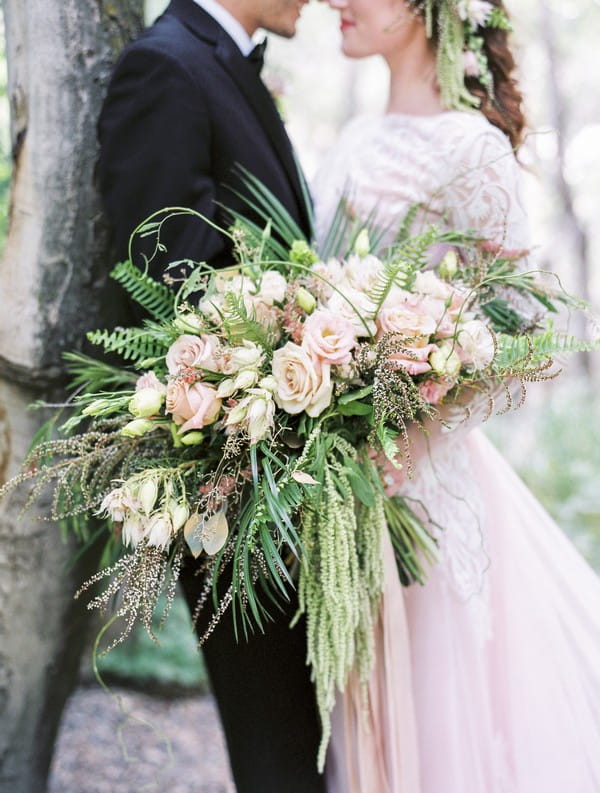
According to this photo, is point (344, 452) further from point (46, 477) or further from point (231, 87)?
point (231, 87)

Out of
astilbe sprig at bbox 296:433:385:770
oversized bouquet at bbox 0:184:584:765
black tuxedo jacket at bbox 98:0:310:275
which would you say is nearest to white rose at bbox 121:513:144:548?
oversized bouquet at bbox 0:184:584:765

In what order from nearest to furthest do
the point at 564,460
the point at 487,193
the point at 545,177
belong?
the point at 487,193 < the point at 564,460 < the point at 545,177

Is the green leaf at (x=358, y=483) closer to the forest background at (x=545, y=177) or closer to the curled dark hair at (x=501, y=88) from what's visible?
the forest background at (x=545, y=177)

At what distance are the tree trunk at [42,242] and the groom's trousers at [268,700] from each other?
0.68 meters

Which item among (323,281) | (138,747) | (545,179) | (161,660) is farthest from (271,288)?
(545,179)

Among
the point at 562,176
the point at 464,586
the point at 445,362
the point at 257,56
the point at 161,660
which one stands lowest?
Answer: the point at 464,586

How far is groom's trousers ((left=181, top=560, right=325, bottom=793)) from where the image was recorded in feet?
5.40

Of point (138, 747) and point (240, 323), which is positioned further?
point (138, 747)

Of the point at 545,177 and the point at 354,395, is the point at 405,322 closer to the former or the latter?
the point at 354,395

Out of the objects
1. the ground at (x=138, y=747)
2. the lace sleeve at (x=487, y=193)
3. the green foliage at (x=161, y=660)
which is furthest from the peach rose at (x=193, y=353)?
the green foliage at (x=161, y=660)

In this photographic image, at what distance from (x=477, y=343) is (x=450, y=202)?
600 millimetres

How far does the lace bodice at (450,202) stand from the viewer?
5.95 feet

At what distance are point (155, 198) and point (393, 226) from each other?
A: 0.65 meters

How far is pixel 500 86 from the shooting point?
7.23 ft
